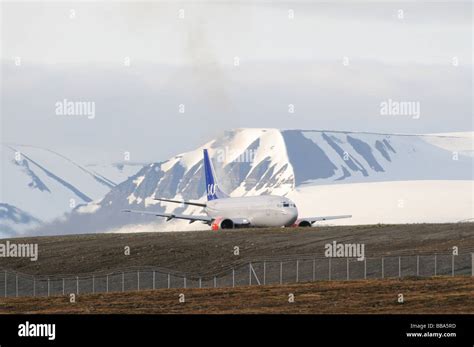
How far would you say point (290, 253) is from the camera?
124812mm

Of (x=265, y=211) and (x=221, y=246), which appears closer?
(x=221, y=246)

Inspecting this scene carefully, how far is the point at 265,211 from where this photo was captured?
155250 mm

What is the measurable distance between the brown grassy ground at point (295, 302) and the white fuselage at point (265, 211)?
2118 inches

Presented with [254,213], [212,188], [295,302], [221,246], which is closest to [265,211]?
[254,213]

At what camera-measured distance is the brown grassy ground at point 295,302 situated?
85062 millimetres

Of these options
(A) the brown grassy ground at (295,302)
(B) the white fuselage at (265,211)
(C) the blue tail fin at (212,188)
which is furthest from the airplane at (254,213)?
(A) the brown grassy ground at (295,302)

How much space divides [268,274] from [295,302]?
19297mm

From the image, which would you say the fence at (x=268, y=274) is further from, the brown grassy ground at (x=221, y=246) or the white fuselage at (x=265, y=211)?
the white fuselage at (x=265, y=211)

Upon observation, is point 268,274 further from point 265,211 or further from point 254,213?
point 254,213

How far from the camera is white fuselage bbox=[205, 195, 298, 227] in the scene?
15375 cm
